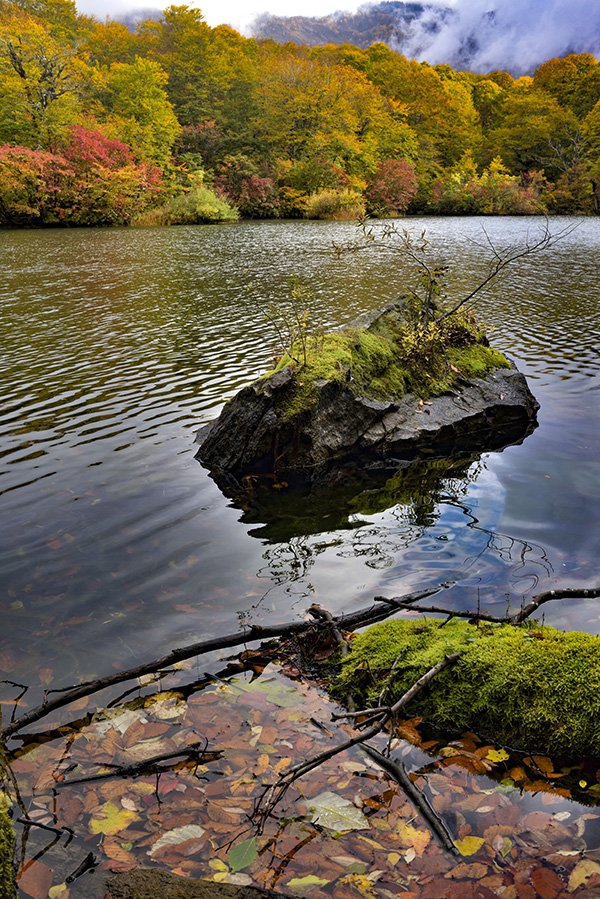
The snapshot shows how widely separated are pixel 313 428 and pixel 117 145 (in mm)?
37638

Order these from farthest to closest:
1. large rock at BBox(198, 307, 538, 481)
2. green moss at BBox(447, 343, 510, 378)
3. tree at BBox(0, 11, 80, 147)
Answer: tree at BBox(0, 11, 80, 147) → green moss at BBox(447, 343, 510, 378) → large rock at BBox(198, 307, 538, 481)

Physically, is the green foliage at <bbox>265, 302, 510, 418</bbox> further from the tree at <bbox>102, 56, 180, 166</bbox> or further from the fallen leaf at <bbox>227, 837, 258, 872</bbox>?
the tree at <bbox>102, 56, 180, 166</bbox>

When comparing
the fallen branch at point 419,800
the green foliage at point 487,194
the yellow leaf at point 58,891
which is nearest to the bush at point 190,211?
the green foliage at point 487,194

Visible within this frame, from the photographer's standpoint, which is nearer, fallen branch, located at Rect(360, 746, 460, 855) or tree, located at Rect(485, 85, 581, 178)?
fallen branch, located at Rect(360, 746, 460, 855)

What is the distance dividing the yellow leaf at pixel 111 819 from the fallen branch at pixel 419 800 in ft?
3.47

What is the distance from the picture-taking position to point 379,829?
7.34ft

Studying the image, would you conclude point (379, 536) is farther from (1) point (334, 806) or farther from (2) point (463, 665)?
(1) point (334, 806)

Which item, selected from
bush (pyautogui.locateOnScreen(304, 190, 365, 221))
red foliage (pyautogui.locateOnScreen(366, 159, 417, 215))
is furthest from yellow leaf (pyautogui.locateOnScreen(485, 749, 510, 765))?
red foliage (pyautogui.locateOnScreen(366, 159, 417, 215))

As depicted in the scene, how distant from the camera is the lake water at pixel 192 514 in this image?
13.0 feet

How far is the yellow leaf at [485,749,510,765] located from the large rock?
387 centimetres

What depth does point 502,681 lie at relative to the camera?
2.69 meters

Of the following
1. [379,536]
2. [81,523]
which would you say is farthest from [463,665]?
[81,523]

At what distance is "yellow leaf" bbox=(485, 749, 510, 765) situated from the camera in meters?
2.55

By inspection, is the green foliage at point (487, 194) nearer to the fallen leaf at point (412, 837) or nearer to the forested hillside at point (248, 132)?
the forested hillside at point (248, 132)
